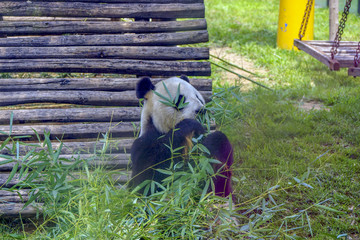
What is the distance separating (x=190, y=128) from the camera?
259cm

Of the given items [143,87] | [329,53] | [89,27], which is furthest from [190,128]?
[329,53]

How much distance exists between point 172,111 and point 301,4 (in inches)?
214

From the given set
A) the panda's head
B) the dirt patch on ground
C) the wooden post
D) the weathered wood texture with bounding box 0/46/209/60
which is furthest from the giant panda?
the wooden post

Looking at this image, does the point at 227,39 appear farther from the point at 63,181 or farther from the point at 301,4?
the point at 63,181

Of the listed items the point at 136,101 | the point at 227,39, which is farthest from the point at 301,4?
the point at 136,101

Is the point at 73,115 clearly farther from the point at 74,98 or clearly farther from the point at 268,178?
the point at 268,178

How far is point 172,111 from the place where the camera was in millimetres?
2670

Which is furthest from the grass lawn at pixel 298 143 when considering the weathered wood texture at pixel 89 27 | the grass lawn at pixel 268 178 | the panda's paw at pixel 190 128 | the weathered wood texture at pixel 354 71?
the weathered wood texture at pixel 89 27

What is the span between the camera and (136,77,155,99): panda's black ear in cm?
275

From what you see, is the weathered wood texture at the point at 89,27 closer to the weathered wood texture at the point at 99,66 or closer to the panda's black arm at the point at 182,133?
the weathered wood texture at the point at 99,66

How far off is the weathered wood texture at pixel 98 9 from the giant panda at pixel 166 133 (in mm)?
1276

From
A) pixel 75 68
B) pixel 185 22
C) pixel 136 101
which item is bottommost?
pixel 136 101

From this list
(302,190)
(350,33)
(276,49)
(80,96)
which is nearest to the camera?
(302,190)

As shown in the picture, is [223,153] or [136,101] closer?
[223,153]
